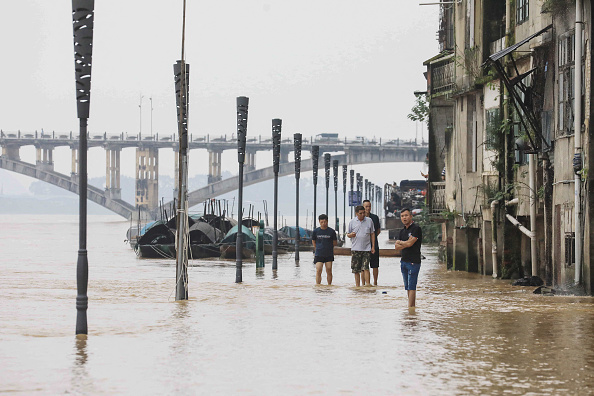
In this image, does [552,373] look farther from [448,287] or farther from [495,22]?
[495,22]

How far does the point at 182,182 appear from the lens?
20.9 meters

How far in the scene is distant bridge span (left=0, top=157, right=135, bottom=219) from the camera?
150 metres

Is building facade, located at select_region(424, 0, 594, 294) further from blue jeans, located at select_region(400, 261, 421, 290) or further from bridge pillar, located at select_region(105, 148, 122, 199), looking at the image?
bridge pillar, located at select_region(105, 148, 122, 199)

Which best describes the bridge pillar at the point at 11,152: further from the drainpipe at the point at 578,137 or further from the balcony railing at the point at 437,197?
the drainpipe at the point at 578,137

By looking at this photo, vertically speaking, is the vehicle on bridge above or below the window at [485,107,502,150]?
above

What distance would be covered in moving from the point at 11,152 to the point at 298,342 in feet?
487

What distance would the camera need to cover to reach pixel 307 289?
965 inches

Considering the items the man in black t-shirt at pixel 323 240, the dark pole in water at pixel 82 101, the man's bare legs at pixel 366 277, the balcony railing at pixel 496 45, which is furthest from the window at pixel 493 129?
the dark pole in water at pixel 82 101

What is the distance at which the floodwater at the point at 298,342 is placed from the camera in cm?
1055

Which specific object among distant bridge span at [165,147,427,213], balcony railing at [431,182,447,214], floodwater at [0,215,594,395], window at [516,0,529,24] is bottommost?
floodwater at [0,215,594,395]

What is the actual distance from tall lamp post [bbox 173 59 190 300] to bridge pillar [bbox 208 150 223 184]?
432ft

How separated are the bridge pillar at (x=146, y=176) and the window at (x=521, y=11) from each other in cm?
13149

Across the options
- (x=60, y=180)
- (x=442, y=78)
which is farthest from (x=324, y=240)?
(x=60, y=180)

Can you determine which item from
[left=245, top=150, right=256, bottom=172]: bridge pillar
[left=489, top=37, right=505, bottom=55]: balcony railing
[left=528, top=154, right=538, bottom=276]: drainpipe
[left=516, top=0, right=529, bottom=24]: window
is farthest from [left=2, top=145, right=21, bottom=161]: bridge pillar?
[left=528, top=154, right=538, bottom=276]: drainpipe
